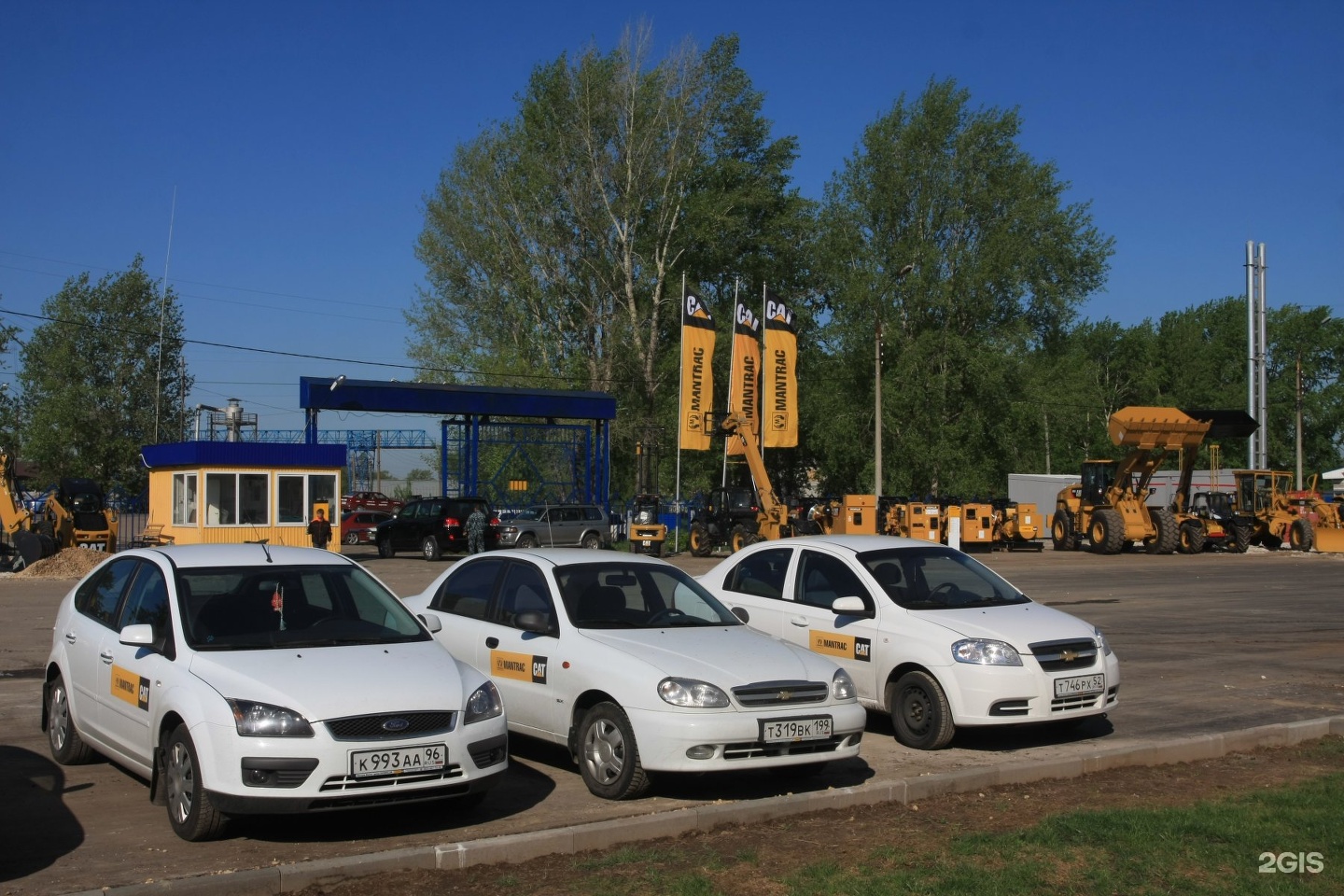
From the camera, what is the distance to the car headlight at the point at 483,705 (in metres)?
6.60

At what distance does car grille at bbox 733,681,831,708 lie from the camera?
286 inches

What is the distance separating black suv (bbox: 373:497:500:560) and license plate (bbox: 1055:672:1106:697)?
82.3ft

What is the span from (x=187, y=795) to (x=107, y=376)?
188 ft

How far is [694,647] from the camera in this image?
25.3 ft

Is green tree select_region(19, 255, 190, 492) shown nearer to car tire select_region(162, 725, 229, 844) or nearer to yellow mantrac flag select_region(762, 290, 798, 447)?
yellow mantrac flag select_region(762, 290, 798, 447)

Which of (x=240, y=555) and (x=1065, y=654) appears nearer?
(x=240, y=555)

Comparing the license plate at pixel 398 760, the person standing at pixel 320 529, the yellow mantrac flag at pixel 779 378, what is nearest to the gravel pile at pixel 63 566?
the person standing at pixel 320 529

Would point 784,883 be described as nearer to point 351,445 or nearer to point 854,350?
point 854,350

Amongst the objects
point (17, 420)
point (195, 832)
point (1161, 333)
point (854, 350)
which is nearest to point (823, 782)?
point (195, 832)

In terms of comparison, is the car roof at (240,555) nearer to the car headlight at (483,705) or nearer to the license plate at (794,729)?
the car headlight at (483,705)

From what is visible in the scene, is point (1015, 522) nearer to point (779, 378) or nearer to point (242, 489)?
point (779, 378)

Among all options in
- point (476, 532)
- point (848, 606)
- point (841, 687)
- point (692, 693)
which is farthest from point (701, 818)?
point (476, 532)

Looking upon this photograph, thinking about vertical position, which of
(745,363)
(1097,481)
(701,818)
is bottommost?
(701,818)

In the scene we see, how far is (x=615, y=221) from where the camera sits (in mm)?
47969
